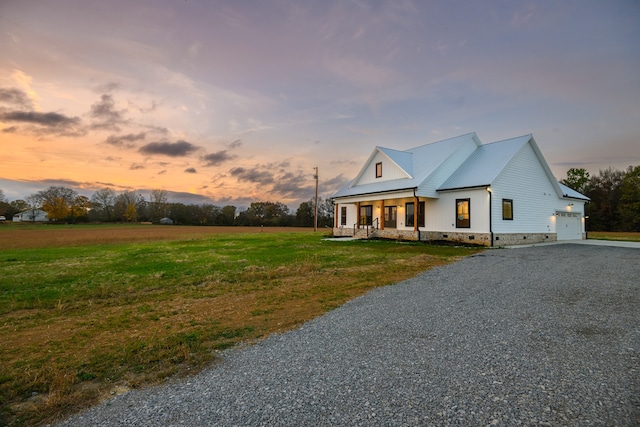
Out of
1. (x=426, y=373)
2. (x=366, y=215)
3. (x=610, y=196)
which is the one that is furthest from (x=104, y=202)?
(x=610, y=196)

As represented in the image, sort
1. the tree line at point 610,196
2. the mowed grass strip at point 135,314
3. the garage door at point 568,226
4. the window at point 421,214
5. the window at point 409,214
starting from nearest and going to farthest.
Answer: the mowed grass strip at point 135,314
the window at point 421,214
the window at point 409,214
the garage door at point 568,226
the tree line at point 610,196

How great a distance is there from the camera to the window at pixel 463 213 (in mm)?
18625

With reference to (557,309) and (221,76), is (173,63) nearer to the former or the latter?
(221,76)

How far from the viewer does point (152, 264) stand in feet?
41.0

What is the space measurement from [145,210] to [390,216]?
84.9 meters

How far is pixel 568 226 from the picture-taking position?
23.0 meters

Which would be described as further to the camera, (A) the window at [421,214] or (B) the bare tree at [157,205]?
(B) the bare tree at [157,205]

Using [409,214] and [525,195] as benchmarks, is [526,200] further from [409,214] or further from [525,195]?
[409,214]

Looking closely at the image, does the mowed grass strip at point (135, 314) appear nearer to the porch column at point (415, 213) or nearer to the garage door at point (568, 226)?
the porch column at point (415, 213)

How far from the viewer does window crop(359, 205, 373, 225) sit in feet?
82.8

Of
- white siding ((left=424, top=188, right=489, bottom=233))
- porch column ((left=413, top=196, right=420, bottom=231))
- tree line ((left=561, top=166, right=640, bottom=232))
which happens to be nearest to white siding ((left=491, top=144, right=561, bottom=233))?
white siding ((left=424, top=188, right=489, bottom=233))

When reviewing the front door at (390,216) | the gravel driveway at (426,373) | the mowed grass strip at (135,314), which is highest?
the front door at (390,216)

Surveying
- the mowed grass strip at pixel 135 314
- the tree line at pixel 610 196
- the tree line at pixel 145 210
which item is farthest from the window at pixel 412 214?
the tree line at pixel 145 210

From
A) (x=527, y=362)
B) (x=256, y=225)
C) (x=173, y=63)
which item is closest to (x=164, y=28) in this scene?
(x=173, y=63)
